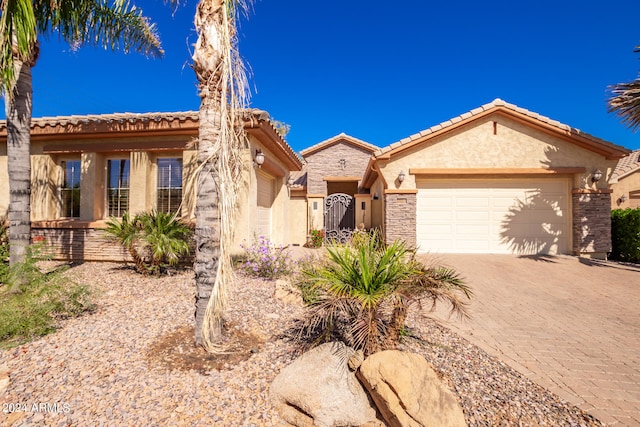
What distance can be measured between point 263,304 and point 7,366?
9.13ft

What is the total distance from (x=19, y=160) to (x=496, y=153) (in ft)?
41.0

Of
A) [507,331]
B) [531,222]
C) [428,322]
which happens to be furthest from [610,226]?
[428,322]

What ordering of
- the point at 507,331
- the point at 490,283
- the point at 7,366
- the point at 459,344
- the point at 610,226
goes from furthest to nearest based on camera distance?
the point at 610,226, the point at 490,283, the point at 507,331, the point at 459,344, the point at 7,366

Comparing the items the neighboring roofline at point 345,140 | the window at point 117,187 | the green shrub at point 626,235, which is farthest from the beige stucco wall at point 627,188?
the window at point 117,187

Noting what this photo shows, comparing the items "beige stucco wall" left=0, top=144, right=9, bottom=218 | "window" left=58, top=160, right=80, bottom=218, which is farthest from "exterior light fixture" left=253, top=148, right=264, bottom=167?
"beige stucco wall" left=0, top=144, right=9, bottom=218

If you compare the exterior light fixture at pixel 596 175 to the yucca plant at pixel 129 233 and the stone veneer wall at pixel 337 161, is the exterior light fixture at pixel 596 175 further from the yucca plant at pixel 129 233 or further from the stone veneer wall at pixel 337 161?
the yucca plant at pixel 129 233

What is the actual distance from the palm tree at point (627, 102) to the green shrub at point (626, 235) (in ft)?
9.81

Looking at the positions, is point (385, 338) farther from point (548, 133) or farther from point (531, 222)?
point (548, 133)

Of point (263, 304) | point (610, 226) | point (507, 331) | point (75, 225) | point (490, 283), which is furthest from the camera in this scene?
point (610, 226)

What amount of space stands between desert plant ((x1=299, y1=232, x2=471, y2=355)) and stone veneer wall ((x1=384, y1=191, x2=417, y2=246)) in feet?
22.0

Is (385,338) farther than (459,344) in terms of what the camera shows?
No

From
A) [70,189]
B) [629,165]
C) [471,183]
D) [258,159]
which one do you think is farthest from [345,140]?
[629,165]

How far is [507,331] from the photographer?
405 centimetres

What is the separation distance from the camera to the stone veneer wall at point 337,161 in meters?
17.4
